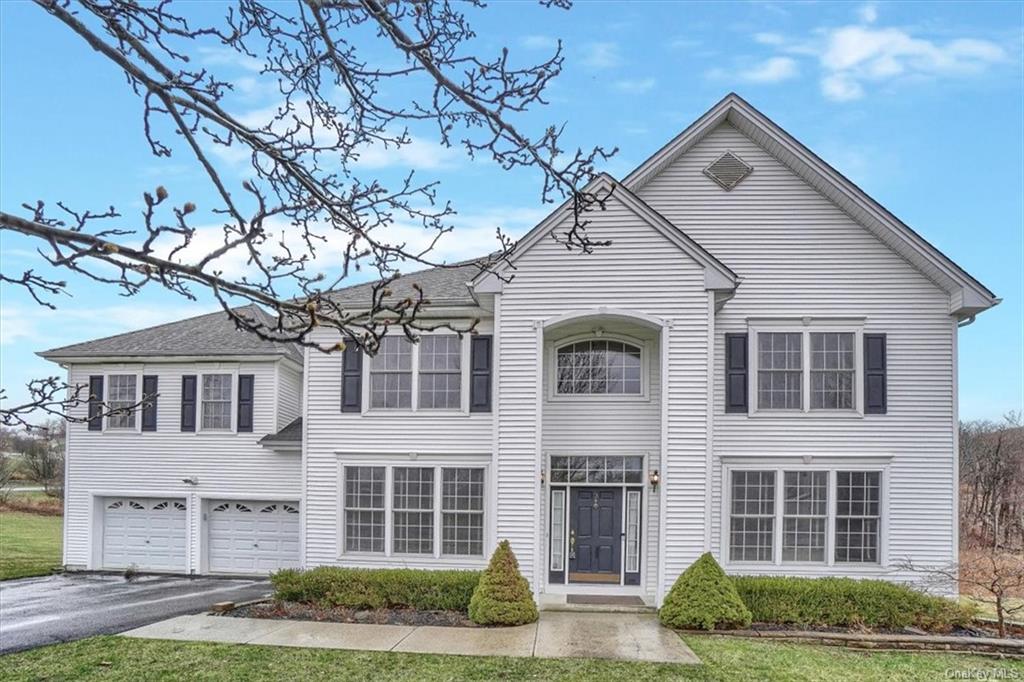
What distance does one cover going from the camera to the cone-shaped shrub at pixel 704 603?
1226cm

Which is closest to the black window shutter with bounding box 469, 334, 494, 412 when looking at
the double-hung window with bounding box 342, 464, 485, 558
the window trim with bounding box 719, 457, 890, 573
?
the double-hung window with bounding box 342, 464, 485, 558

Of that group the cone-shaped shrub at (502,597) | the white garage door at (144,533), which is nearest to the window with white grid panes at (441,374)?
the cone-shaped shrub at (502,597)

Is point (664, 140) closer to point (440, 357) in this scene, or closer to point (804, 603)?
point (440, 357)

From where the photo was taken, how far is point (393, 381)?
15.9m

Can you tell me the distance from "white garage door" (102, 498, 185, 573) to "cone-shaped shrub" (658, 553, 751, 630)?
1249 cm

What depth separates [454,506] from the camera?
51.2ft

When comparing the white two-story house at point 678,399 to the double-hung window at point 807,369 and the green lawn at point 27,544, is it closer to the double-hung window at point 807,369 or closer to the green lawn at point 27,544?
the double-hung window at point 807,369

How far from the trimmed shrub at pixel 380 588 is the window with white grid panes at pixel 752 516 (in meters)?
4.91

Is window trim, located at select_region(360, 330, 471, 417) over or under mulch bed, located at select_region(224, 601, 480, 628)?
over

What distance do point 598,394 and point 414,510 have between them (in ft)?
14.2

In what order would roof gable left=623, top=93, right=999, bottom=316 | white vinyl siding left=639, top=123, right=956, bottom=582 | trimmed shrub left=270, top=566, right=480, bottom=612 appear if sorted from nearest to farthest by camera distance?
trimmed shrub left=270, top=566, right=480, bottom=612
roof gable left=623, top=93, right=999, bottom=316
white vinyl siding left=639, top=123, right=956, bottom=582

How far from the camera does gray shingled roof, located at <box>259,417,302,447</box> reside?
1823 cm

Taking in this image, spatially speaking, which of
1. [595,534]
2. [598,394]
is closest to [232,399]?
[598,394]

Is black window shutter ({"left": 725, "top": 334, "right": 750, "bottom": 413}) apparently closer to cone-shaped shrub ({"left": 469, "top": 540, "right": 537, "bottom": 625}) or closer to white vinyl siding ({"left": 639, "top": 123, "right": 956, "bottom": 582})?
white vinyl siding ({"left": 639, "top": 123, "right": 956, "bottom": 582})
